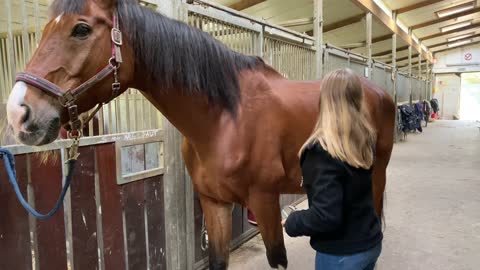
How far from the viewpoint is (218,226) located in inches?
67.0

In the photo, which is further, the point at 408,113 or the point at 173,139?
the point at 408,113

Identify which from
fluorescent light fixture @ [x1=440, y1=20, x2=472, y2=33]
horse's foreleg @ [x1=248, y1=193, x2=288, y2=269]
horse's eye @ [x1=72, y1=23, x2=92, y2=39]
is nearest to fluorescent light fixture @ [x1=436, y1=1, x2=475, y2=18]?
Result: fluorescent light fixture @ [x1=440, y1=20, x2=472, y2=33]

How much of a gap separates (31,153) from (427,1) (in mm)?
8318

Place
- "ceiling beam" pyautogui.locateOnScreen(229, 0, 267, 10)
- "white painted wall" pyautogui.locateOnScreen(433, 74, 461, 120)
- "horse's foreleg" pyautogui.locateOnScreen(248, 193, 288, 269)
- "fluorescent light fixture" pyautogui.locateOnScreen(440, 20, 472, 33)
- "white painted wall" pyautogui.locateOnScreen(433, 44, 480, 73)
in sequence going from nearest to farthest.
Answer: "horse's foreleg" pyautogui.locateOnScreen(248, 193, 288, 269) → "ceiling beam" pyautogui.locateOnScreen(229, 0, 267, 10) → "fluorescent light fixture" pyautogui.locateOnScreen(440, 20, 472, 33) → "white painted wall" pyautogui.locateOnScreen(433, 44, 480, 73) → "white painted wall" pyautogui.locateOnScreen(433, 74, 461, 120)

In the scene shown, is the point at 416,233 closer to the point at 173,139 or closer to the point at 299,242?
the point at 299,242

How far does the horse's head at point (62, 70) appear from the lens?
99 centimetres

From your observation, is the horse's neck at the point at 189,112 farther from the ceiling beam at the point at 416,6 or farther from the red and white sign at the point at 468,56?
the red and white sign at the point at 468,56

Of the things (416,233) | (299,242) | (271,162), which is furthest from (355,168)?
(416,233)

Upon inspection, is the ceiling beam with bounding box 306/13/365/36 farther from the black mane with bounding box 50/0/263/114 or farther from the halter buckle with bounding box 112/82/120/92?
the halter buckle with bounding box 112/82/120/92

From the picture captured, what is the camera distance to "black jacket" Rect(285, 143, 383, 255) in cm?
103

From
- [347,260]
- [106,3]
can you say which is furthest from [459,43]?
[106,3]

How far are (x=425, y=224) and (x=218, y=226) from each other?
218cm

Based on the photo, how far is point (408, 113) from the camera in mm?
9000

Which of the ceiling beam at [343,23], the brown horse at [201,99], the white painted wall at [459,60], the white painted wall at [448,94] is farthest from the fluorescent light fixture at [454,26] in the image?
the brown horse at [201,99]
